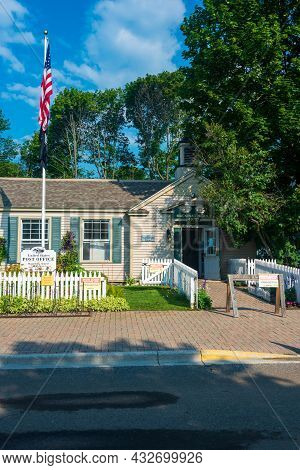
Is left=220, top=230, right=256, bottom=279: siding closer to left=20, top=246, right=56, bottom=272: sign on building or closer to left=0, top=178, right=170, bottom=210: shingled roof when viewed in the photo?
left=0, top=178, right=170, bottom=210: shingled roof

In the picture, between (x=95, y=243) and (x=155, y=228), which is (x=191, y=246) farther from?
(x=95, y=243)

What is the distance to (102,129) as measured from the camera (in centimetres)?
4853

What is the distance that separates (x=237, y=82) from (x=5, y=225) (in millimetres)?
11449

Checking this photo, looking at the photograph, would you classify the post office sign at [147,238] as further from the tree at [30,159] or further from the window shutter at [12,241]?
the tree at [30,159]

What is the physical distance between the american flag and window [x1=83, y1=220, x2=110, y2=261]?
5110 mm

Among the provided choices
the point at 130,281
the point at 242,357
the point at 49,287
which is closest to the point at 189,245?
the point at 130,281

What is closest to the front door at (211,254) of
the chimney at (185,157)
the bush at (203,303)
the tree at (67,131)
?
the chimney at (185,157)

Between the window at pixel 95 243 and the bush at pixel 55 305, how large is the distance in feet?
23.3

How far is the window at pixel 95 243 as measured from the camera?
17.8 m

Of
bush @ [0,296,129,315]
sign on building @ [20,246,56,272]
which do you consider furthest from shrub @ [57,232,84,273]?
bush @ [0,296,129,315]

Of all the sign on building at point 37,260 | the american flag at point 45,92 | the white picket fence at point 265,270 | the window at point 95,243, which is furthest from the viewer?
the window at point 95,243

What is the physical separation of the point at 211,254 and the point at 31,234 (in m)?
7.94
